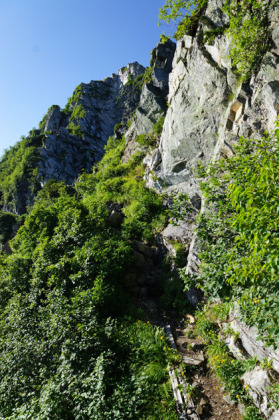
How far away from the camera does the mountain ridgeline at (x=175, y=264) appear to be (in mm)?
4230

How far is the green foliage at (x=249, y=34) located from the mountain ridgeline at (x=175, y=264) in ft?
0.15

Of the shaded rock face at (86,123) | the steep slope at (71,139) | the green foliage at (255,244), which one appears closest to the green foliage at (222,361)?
the green foliage at (255,244)

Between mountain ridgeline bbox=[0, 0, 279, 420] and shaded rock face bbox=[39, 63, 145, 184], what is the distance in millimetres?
28680

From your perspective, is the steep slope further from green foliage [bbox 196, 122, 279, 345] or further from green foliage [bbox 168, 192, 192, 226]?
green foliage [bbox 196, 122, 279, 345]

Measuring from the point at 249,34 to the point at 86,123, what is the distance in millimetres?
50567

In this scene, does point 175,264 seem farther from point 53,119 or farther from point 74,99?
point 74,99

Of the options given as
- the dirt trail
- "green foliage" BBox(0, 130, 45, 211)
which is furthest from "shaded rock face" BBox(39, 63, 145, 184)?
the dirt trail

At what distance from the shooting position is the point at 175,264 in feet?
31.8

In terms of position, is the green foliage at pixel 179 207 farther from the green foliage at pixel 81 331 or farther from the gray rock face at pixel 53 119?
the gray rock face at pixel 53 119

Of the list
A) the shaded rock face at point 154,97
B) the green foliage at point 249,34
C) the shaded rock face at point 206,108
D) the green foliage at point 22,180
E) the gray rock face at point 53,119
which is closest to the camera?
the shaded rock face at point 206,108

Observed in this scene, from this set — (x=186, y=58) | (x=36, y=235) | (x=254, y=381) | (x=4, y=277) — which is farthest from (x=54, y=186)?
(x=254, y=381)

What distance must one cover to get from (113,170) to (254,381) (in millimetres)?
16294

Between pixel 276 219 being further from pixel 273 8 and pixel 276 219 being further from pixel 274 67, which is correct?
pixel 273 8

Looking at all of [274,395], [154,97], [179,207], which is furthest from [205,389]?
[154,97]
